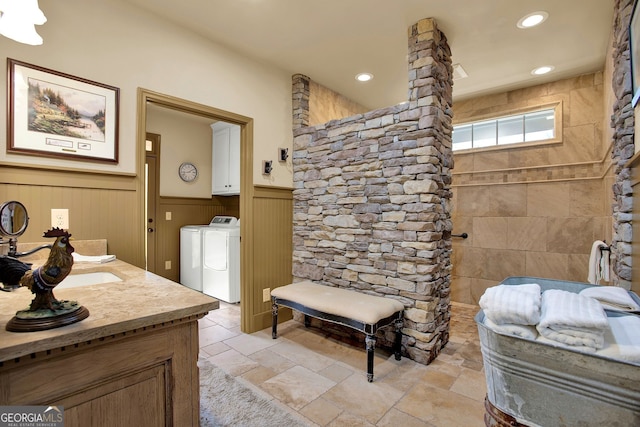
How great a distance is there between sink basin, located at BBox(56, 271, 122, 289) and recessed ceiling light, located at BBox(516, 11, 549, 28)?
10.5 feet

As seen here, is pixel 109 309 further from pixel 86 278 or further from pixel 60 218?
pixel 60 218

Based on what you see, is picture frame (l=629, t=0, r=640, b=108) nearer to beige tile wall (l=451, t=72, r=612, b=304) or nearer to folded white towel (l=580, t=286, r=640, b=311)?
folded white towel (l=580, t=286, r=640, b=311)

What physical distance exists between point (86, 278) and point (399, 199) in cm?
209

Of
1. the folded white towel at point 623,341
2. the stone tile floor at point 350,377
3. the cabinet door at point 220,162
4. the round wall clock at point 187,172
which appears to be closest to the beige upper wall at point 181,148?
the round wall clock at point 187,172

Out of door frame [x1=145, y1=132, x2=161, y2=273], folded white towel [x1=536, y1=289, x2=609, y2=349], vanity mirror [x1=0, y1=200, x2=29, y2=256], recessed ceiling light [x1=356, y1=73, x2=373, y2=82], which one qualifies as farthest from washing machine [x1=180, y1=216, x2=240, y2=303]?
folded white towel [x1=536, y1=289, x2=609, y2=349]

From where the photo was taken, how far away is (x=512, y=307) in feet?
2.09

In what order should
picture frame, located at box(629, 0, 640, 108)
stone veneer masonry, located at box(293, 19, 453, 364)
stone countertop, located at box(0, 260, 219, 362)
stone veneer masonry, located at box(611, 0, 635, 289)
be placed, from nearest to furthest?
stone countertop, located at box(0, 260, 219, 362)
picture frame, located at box(629, 0, 640, 108)
stone veneer masonry, located at box(611, 0, 635, 289)
stone veneer masonry, located at box(293, 19, 453, 364)

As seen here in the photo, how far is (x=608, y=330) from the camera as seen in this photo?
60 cm

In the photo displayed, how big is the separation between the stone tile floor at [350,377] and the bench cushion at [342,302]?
420 mm

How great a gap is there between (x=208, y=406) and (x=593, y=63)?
4.37 metres

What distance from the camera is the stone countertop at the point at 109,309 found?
2.26 feet

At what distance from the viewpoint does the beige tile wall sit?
310cm

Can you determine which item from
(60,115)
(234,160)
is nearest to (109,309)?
(60,115)

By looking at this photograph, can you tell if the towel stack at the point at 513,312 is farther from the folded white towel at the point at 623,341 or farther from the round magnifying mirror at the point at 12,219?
the round magnifying mirror at the point at 12,219
